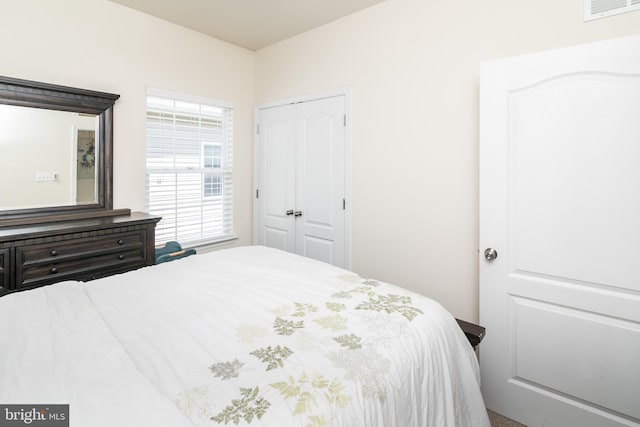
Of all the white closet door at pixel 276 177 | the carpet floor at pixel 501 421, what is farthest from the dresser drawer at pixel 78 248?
the carpet floor at pixel 501 421

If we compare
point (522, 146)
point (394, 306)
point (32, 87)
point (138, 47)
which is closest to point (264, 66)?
point (138, 47)

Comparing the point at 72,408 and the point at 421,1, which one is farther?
the point at 421,1

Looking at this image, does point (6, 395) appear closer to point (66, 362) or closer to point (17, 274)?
point (66, 362)

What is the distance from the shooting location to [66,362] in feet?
2.90

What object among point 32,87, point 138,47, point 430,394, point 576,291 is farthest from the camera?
point 138,47

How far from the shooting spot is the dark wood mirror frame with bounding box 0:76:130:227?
2.24 metres

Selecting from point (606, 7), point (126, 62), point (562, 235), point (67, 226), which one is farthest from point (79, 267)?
point (606, 7)

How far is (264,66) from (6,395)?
11.8 feet

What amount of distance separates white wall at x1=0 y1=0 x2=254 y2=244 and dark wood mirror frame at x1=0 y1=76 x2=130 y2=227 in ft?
0.34

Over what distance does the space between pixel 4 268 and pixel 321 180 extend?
2.33 metres

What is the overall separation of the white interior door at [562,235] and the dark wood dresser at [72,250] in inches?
96.5

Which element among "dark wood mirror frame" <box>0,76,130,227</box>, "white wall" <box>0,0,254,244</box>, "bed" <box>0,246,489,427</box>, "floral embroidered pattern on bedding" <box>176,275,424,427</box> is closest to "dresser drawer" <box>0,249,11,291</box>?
"dark wood mirror frame" <box>0,76,130,227</box>

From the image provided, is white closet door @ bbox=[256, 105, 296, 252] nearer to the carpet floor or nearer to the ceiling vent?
the carpet floor

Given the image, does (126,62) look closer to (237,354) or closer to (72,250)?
(72,250)
